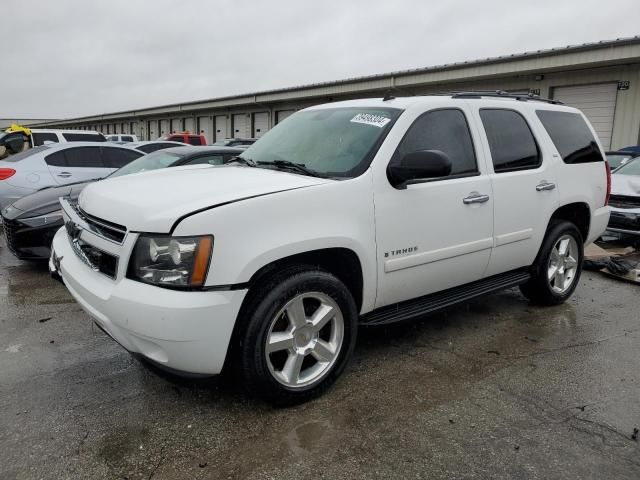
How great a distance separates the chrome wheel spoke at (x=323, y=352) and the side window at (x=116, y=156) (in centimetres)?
788

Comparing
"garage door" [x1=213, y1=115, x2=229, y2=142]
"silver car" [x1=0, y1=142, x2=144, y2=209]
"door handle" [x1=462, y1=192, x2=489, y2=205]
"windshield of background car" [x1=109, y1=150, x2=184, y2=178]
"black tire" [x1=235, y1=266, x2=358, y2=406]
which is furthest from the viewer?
"garage door" [x1=213, y1=115, x2=229, y2=142]

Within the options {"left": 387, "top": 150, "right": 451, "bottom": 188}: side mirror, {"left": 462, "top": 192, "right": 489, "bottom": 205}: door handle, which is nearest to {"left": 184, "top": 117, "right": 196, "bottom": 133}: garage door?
{"left": 462, "top": 192, "right": 489, "bottom": 205}: door handle

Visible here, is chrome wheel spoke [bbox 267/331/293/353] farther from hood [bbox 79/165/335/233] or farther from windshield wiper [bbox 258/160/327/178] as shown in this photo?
windshield wiper [bbox 258/160/327/178]

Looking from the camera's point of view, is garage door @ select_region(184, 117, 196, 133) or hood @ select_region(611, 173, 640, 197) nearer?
hood @ select_region(611, 173, 640, 197)

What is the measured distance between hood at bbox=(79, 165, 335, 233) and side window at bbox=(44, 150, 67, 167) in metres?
6.50

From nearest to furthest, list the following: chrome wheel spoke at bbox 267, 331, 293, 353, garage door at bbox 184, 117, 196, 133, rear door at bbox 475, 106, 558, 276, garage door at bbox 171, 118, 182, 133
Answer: chrome wheel spoke at bbox 267, 331, 293, 353
rear door at bbox 475, 106, 558, 276
garage door at bbox 184, 117, 196, 133
garage door at bbox 171, 118, 182, 133

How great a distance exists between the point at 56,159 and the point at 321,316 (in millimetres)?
7916

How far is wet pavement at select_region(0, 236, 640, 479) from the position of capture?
8.08 ft

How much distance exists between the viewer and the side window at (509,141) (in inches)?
157

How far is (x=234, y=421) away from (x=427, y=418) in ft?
3.56

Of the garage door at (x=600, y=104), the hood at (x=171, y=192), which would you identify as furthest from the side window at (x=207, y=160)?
the garage door at (x=600, y=104)

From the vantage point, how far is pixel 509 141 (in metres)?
4.13

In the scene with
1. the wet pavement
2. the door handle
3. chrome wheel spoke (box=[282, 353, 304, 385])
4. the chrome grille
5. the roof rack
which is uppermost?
the roof rack

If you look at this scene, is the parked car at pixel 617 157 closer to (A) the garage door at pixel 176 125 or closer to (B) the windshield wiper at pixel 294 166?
(B) the windshield wiper at pixel 294 166
